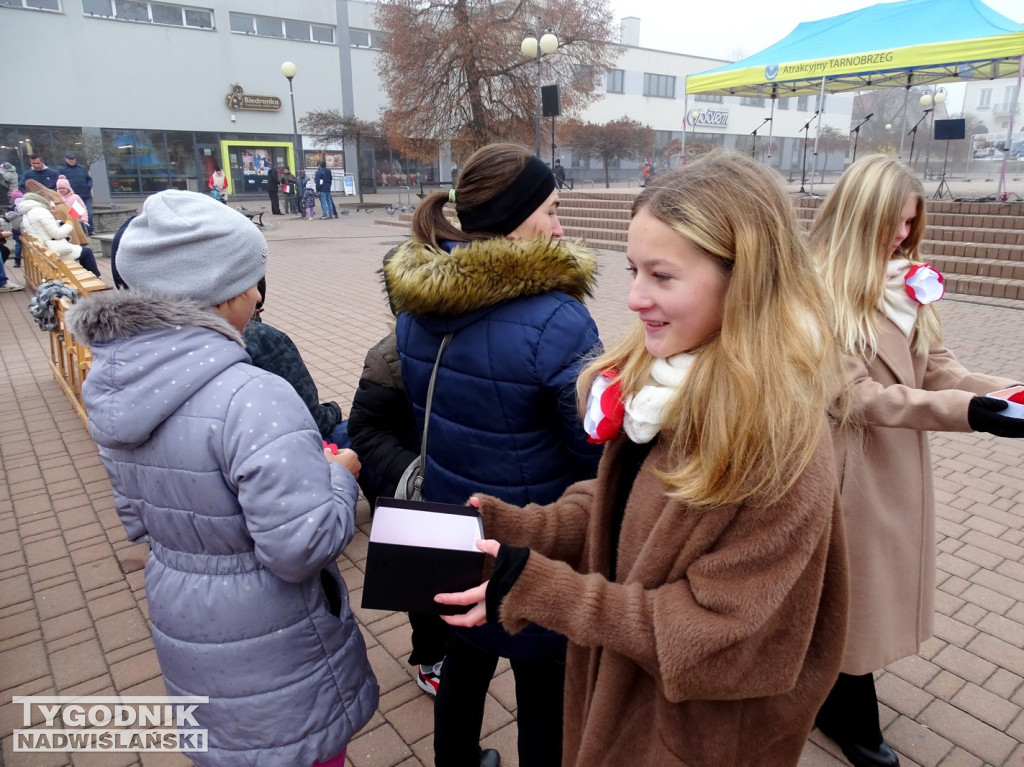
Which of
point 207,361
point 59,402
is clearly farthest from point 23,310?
point 207,361

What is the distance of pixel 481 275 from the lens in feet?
5.13

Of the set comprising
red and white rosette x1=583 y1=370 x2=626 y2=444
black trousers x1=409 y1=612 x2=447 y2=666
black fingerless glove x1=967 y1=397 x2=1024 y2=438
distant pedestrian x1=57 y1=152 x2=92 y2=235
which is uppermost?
distant pedestrian x1=57 y1=152 x2=92 y2=235

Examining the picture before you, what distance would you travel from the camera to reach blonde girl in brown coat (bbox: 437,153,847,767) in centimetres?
107

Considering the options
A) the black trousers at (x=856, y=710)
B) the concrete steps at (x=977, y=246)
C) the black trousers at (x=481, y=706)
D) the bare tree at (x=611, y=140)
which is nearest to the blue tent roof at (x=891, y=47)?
the concrete steps at (x=977, y=246)

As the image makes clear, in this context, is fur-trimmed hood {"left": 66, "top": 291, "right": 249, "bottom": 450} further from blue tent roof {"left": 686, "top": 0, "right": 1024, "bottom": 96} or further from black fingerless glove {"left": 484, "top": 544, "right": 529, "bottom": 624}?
blue tent roof {"left": 686, "top": 0, "right": 1024, "bottom": 96}

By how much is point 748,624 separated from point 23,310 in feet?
37.6

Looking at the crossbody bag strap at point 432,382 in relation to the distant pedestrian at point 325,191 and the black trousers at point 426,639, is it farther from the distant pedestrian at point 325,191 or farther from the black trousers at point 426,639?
the distant pedestrian at point 325,191

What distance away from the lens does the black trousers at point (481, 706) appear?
174 centimetres

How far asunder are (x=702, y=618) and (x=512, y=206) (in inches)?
42.9

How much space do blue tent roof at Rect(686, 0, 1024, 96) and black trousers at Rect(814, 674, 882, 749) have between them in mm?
12503

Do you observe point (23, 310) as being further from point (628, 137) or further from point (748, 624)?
point (628, 137)

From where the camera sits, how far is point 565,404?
5.16 ft

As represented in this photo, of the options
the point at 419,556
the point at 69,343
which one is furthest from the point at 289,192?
the point at 419,556

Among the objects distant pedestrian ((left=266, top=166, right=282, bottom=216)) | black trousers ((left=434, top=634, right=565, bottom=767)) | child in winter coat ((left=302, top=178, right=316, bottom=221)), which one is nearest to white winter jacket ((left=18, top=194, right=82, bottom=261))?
black trousers ((left=434, top=634, right=565, bottom=767))
